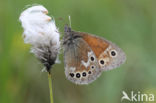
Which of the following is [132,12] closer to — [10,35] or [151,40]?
[151,40]

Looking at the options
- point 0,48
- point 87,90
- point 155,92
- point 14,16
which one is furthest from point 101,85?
point 14,16

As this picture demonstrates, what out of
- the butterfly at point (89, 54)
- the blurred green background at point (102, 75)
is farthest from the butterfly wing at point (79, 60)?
the blurred green background at point (102, 75)

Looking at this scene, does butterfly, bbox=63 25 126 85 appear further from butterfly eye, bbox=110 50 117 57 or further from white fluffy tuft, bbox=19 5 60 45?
white fluffy tuft, bbox=19 5 60 45

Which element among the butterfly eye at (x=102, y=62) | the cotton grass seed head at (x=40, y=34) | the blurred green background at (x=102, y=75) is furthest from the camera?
the blurred green background at (x=102, y=75)

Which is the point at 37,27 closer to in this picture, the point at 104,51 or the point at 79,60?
the point at 79,60

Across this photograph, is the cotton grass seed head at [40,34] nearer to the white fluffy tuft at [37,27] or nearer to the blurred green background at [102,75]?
the white fluffy tuft at [37,27]

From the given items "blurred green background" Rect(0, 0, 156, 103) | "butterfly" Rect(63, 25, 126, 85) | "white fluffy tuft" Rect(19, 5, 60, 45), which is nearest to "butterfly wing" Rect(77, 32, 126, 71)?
"butterfly" Rect(63, 25, 126, 85)
